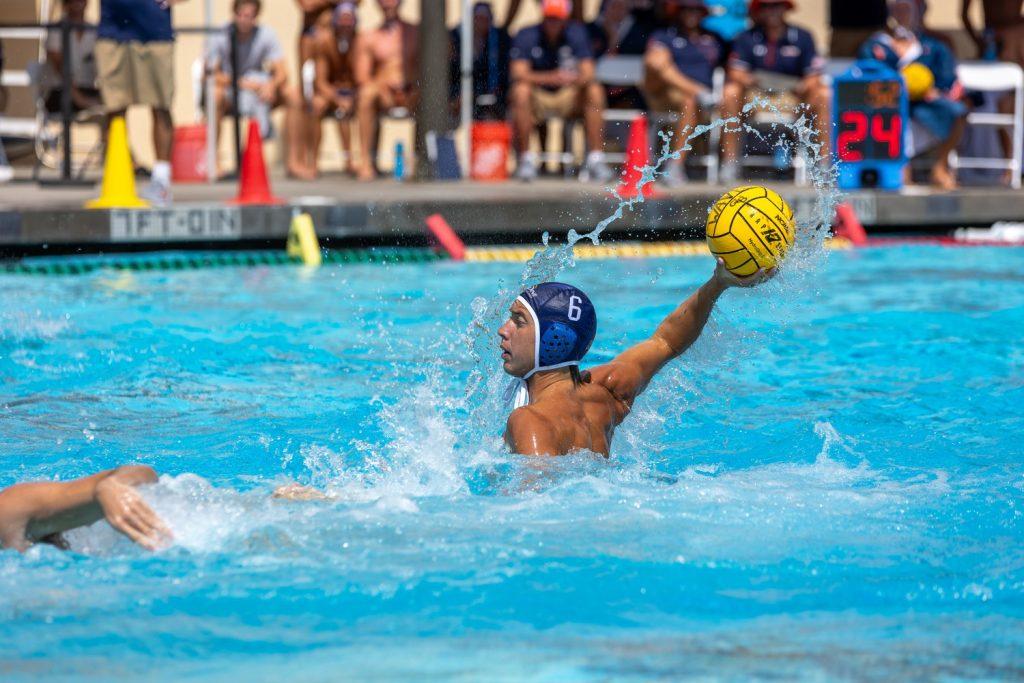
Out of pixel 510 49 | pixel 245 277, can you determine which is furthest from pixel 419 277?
pixel 510 49

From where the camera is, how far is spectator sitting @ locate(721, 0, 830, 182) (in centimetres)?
1148

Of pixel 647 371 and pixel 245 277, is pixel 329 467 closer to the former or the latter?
pixel 647 371

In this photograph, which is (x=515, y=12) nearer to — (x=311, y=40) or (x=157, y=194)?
(x=311, y=40)

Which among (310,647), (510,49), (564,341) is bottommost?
(310,647)

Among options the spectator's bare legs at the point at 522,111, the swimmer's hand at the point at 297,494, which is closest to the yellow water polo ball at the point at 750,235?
the swimmer's hand at the point at 297,494

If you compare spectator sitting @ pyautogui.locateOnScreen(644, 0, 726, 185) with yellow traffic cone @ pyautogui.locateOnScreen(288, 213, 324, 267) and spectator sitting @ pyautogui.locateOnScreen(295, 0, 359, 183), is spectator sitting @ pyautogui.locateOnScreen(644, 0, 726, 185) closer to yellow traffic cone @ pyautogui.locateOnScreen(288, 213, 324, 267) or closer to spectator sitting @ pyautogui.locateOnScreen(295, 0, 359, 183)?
spectator sitting @ pyautogui.locateOnScreen(295, 0, 359, 183)

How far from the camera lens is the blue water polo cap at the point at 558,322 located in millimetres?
4105

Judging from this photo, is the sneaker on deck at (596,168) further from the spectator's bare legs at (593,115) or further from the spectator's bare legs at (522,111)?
the spectator's bare legs at (522,111)

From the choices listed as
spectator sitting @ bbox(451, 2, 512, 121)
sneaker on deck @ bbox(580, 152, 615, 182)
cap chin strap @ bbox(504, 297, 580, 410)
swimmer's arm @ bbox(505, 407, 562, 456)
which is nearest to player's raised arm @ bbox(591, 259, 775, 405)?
cap chin strap @ bbox(504, 297, 580, 410)

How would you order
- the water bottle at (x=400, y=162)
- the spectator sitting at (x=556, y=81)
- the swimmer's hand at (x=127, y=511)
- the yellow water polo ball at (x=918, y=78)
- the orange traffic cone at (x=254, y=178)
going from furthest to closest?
the water bottle at (x=400, y=162) < the spectator sitting at (x=556, y=81) < the yellow water polo ball at (x=918, y=78) < the orange traffic cone at (x=254, y=178) < the swimmer's hand at (x=127, y=511)

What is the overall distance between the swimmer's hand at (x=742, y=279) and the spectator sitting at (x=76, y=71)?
7353 mm

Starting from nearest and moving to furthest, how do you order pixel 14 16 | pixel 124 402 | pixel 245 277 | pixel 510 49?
pixel 124 402, pixel 245 277, pixel 14 16, pixel 510 49

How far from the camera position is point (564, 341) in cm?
412

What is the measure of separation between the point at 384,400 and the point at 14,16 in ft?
22.5
